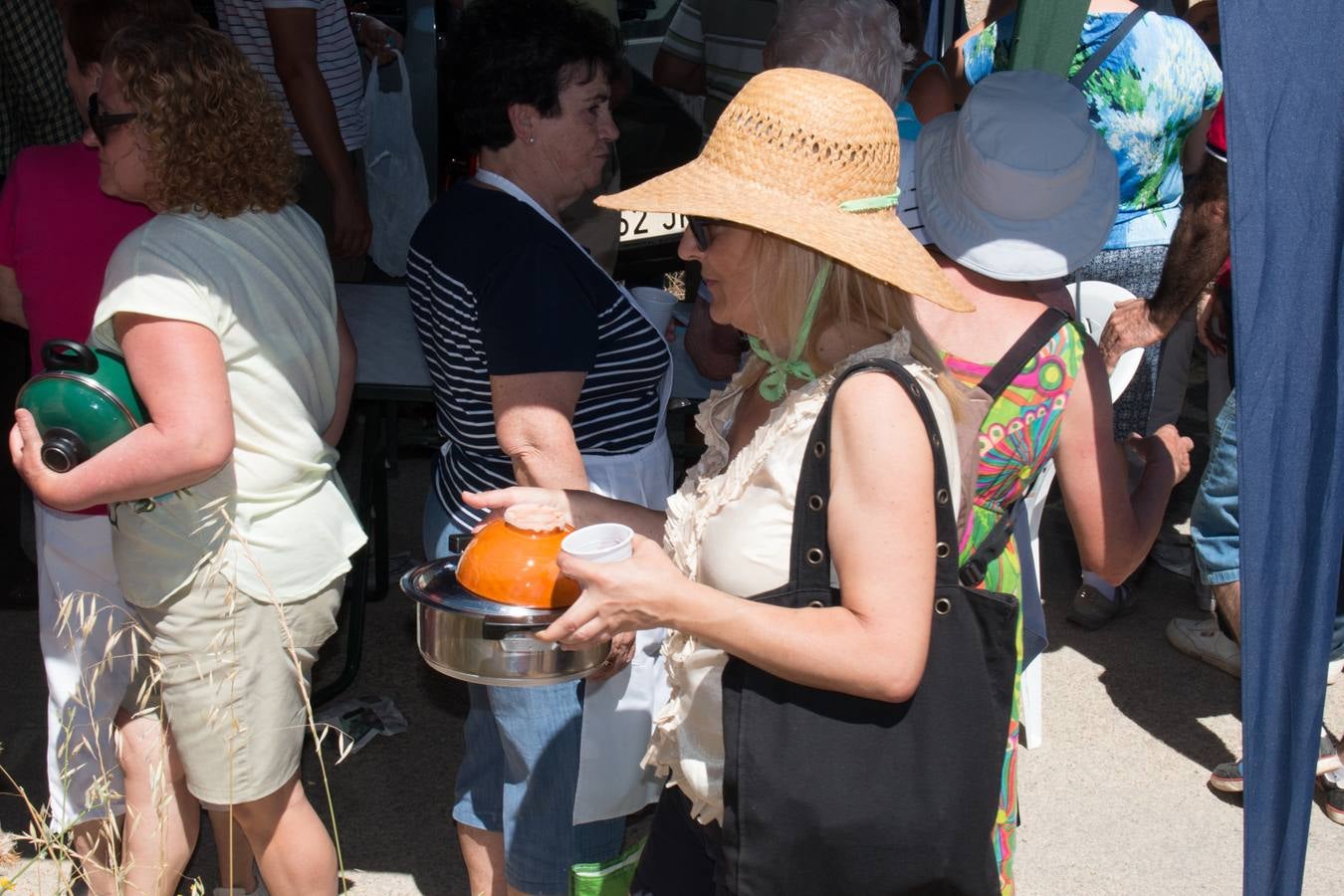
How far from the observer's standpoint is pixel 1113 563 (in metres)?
2.15

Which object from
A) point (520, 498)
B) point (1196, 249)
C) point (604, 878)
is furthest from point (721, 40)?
point (604, 878)

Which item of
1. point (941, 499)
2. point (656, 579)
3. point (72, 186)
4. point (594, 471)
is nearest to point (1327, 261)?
point (941, 499)

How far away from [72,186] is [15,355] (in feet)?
7.12

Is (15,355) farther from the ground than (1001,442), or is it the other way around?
(1001,442)

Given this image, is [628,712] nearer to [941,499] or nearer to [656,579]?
[656,579]

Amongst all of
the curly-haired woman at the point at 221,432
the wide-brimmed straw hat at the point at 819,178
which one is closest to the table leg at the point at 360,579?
the curly-haired woman at the point at 221,432

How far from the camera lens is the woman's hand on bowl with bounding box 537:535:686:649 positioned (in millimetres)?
1604

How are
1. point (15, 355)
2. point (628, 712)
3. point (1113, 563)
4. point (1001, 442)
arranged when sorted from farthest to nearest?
1. point (15, 355)
2. point (628, 712)
3. point (1113, 563)
4. point (1001, 442)

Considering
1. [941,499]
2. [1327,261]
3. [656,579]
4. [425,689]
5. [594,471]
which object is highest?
[1327,261]

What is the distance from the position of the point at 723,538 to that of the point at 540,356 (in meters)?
0.59

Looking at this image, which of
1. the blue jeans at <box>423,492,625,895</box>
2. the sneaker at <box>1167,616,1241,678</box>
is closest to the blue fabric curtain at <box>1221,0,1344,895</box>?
the blue jeans at <box>423,492,625,895</box>

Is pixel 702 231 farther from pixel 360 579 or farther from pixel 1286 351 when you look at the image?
pixel 360 579

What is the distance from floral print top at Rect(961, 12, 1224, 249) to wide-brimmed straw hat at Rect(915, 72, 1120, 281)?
114cm

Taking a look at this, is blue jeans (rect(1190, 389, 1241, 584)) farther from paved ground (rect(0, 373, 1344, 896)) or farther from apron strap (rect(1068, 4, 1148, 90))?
apron strap (rect(1068, 4, 1148, 90))
